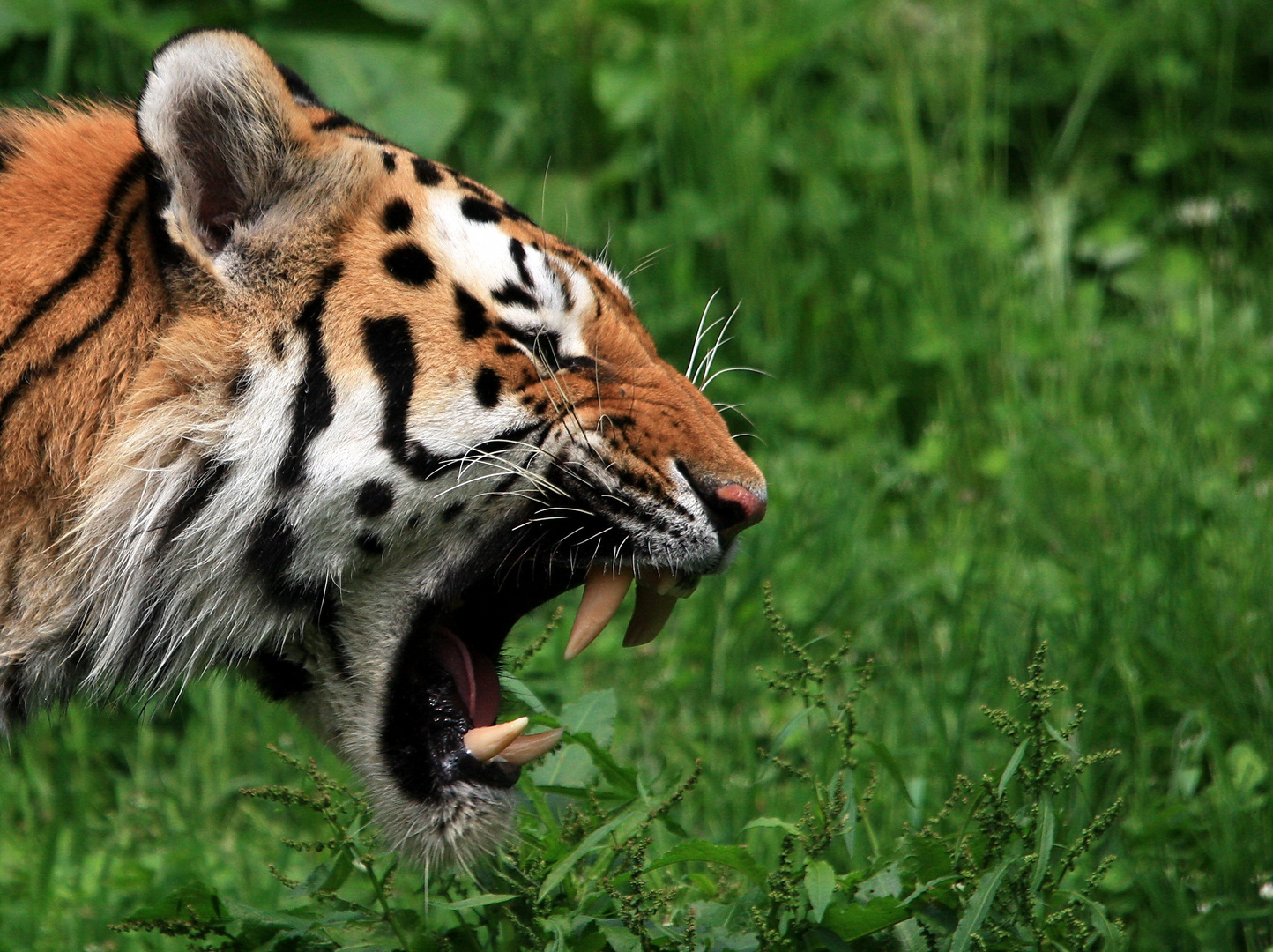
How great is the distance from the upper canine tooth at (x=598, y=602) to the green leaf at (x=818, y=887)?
1.45ft

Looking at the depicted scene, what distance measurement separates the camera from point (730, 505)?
1.94 metres

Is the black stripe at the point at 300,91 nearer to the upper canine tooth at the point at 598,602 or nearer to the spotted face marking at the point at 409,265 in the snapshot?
the spotted face marking at the point at 409,265

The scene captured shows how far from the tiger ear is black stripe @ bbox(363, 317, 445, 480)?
0.24m

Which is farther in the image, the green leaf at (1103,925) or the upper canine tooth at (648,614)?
the upper canine tooth at (648,614)

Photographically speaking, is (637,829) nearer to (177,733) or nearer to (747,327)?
(177,733)

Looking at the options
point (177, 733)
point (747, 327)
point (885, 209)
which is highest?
point (885, 209)

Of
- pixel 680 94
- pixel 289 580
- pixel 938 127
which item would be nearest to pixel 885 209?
pixel 938 127

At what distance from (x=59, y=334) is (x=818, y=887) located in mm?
1217

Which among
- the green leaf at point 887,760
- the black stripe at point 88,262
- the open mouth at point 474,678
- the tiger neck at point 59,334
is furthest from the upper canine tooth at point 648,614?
the black stripe at point 88,262

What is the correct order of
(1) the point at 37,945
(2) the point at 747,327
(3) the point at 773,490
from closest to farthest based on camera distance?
(1) the point at 37,945, (3) the point at 773,490, (2) the point at 747,327

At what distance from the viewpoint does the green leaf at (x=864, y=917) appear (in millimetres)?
1730

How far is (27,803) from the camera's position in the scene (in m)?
2.78

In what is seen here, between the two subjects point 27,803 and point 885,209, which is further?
point 885,209

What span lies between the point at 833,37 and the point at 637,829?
3441mm
